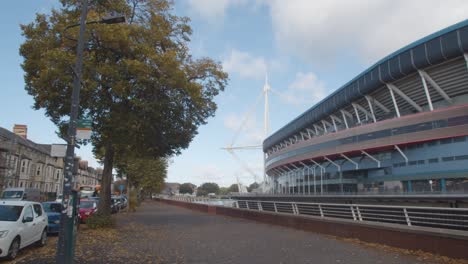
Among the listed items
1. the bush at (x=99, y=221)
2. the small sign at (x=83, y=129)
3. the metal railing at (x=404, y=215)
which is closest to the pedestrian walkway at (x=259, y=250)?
the metal railing at (x=404, y=215)

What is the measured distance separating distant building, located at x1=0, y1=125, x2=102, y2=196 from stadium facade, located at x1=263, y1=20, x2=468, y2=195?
4920 centimetres

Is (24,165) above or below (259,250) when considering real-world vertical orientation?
above

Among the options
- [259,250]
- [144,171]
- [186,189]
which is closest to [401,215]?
[259,250]

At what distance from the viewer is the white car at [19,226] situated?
915 cm

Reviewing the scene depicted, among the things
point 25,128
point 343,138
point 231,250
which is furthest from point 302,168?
point 231,250

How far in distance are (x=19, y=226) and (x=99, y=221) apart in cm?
690

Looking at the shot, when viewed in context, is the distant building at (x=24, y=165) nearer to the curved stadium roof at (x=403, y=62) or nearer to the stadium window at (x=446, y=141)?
the curved stadium roof at (x=403, y=62)

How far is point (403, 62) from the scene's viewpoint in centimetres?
5212

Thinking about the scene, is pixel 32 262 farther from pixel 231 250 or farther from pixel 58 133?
pixel 58 133

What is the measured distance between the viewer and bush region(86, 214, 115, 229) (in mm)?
16594

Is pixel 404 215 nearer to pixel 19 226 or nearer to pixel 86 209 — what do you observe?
pixel 19 226

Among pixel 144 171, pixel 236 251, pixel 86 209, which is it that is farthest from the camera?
→ pixel 144 171

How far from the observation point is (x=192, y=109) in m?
19.1

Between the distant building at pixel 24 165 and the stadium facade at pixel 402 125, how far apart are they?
49201mm
